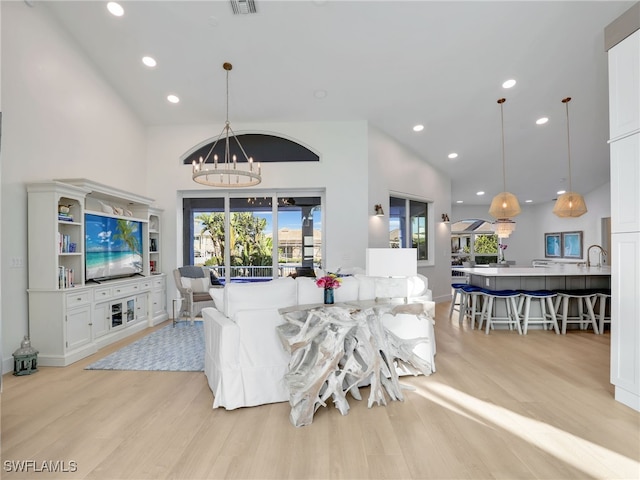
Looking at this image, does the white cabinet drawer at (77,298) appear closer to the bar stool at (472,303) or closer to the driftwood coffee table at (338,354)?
the driftwood coffee table at (338,354)

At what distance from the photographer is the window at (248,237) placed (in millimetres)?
6574

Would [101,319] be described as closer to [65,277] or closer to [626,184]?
[65,277]

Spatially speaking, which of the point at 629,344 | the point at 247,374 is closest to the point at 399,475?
the point at 247,374

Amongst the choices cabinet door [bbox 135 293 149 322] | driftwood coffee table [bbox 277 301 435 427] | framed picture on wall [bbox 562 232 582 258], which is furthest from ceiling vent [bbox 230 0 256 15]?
framed picture on wall [bbox 562 232 582 258]

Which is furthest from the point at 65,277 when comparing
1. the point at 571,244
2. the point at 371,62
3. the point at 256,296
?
the point at 571,244

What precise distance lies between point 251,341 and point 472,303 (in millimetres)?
4046

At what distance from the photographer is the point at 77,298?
3.94 metres

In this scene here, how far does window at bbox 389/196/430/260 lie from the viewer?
7270 millimetres

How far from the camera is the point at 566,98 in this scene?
18.2ft

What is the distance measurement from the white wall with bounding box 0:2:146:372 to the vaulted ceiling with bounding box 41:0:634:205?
0.37m

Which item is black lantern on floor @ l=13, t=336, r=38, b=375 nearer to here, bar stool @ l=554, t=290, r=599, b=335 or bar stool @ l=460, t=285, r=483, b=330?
bar stool @ l=460, t=285, r=483, b=330

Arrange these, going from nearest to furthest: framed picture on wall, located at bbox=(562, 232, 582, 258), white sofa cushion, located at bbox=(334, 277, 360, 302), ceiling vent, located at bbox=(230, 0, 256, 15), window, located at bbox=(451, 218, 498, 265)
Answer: white sofa cushion, located at bbox=(334, 277, 360, 302) → ceiling vent, located at bbox=(230, 0, 256, 15) → framed picture on wall, located at bbox=(562, 232, 582, 258) → window, located at bbox=(451, 218, 498, 265)

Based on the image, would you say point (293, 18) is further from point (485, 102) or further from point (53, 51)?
point (485, 102)

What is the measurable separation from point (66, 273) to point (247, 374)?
2.69m
